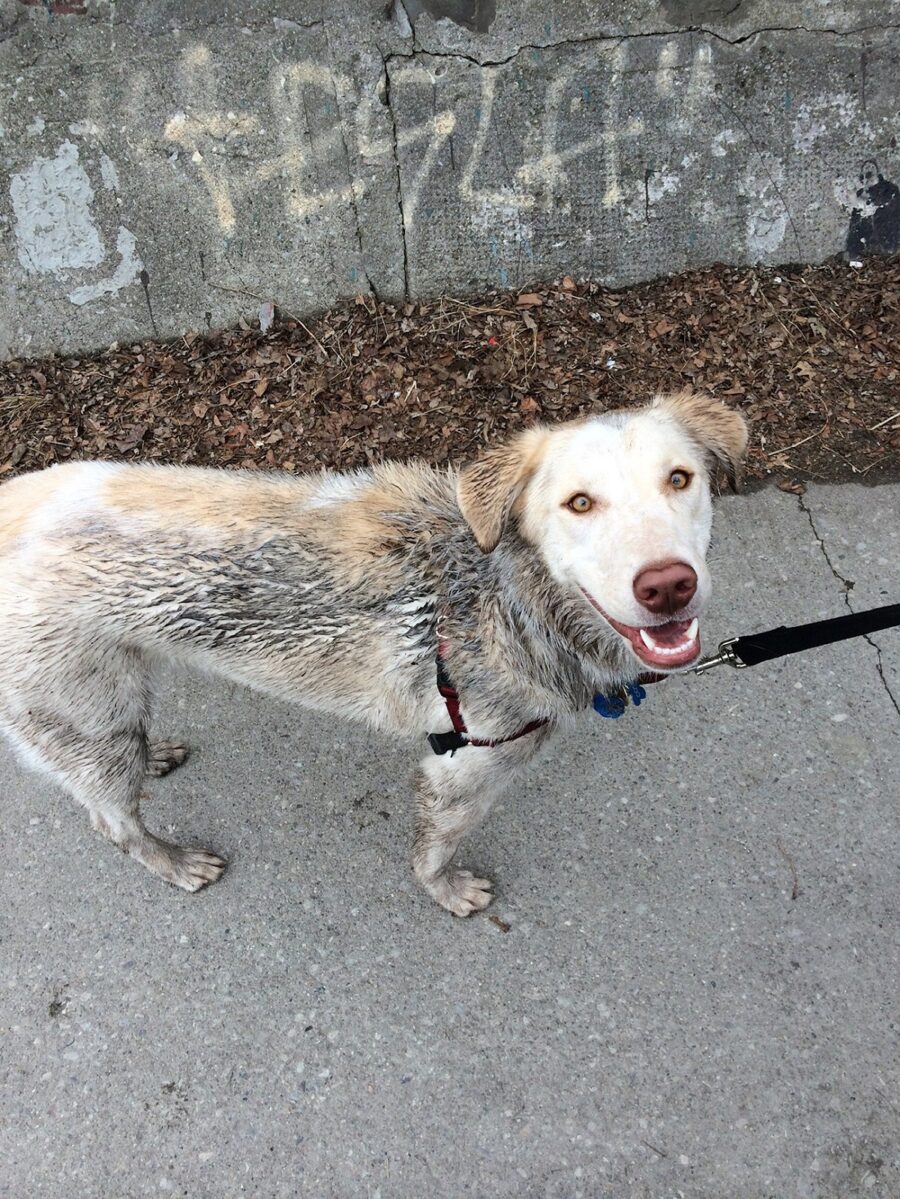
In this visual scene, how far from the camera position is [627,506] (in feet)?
6.35

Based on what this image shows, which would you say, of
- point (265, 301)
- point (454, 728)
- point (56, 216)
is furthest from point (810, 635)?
point (56, 216)

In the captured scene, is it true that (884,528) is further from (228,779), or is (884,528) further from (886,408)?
(228,779)

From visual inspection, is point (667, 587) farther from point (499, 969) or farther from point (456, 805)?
point (499, 969)

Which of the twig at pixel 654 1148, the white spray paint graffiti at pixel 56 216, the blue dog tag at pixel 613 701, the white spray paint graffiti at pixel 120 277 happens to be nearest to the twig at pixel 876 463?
the blue dog tag at pixel 613 701

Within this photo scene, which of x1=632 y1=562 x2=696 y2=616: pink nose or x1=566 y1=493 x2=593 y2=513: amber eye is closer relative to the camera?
x1=632 y1=562 x2=696 y2=616: pink nose

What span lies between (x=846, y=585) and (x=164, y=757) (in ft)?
10.5

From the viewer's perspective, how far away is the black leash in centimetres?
217

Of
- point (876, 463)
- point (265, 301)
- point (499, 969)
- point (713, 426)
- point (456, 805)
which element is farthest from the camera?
point (265, 301)

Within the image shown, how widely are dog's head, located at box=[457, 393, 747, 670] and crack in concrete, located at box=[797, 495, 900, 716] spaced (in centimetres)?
137

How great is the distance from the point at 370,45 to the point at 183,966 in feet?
14.4

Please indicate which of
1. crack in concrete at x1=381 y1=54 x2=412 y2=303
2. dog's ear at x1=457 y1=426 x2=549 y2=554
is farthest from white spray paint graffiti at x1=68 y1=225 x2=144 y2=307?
dog's ear at x1=457 y1=426 x2=549 y2=554

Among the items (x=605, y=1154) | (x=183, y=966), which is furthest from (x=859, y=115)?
(x=183, y=966)

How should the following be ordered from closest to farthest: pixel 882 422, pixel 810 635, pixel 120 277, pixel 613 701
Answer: pixel 810 635
pixel 613 701
pixel 882 422
pixel 120 277

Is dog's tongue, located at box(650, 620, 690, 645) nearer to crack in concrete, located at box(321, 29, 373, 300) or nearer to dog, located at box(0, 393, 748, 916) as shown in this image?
dog, located at box(0, 393, 748, 916)
